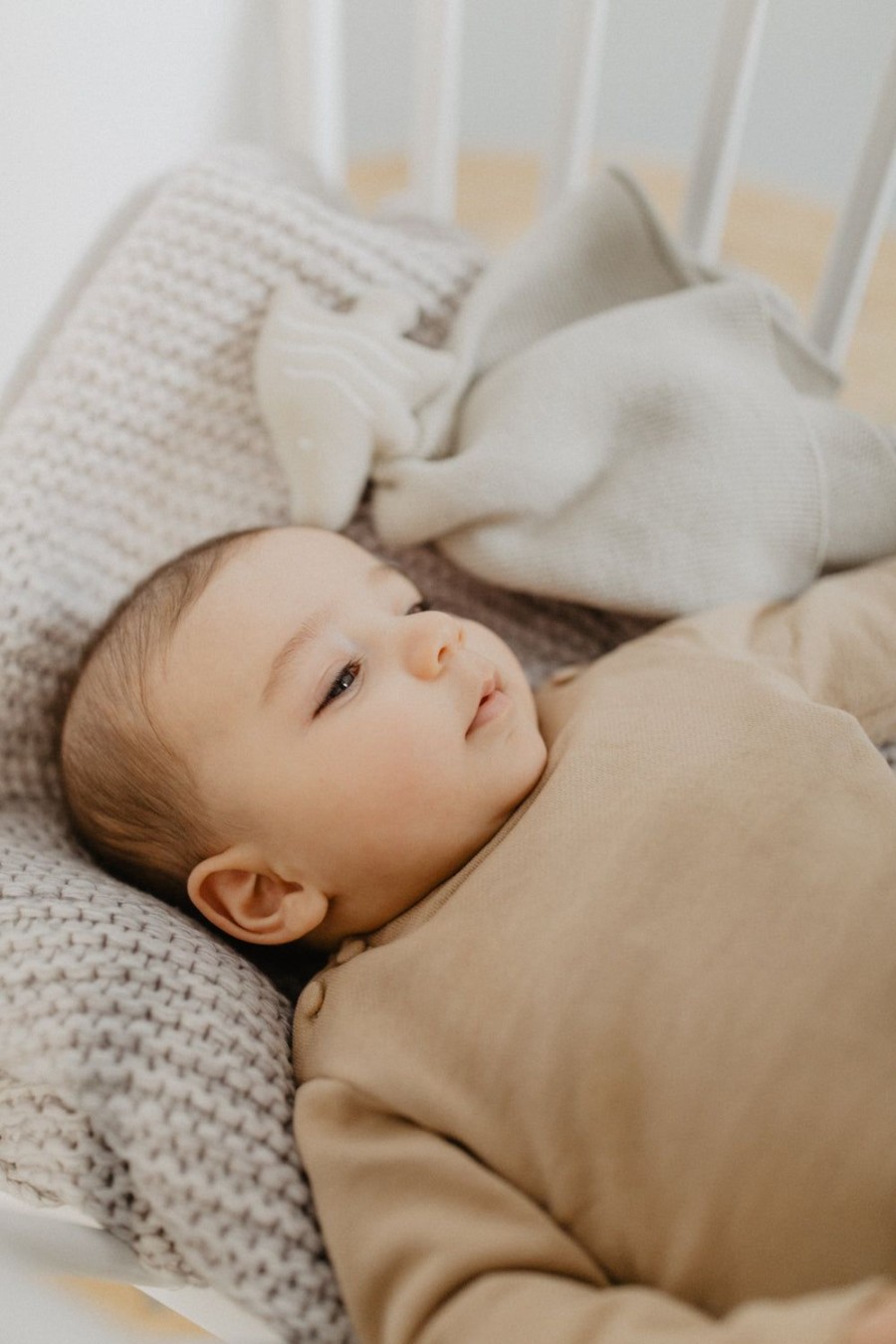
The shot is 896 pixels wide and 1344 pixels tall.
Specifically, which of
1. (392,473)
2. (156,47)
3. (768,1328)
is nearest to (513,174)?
(156,47)

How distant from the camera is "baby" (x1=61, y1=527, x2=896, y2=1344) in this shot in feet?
1.85

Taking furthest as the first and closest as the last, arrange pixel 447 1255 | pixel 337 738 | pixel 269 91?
1. pixel 269 91
2. pixel 337 738
3. pixel 447 1255

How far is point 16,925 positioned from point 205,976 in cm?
11

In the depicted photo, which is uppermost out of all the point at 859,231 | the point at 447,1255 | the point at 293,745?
the point at 859,231

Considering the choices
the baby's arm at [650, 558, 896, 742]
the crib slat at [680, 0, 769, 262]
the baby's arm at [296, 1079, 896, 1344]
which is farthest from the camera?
the crib slat at [680, 0, 769, 262]

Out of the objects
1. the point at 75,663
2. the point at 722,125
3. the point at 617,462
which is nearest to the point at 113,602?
the point at 75,663

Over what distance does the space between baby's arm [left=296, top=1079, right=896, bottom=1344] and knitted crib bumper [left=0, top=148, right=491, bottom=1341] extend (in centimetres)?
3

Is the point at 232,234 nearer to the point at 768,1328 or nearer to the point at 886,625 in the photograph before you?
the point at 886,625

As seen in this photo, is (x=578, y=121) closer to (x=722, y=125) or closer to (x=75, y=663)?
(x=722, y=125)

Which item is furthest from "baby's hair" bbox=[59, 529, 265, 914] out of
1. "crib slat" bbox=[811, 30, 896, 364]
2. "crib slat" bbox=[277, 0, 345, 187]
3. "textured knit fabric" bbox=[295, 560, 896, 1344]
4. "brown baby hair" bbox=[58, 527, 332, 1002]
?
"crib slat" bbox=[811, 30, 896, 364]

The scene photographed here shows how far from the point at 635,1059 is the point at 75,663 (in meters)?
0.50

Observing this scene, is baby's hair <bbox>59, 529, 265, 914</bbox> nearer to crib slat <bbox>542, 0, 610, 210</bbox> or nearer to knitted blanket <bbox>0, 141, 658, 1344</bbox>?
knitted blanket <bbox>0, 141, 658, 1344</bbox>

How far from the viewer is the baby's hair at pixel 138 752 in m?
0.72

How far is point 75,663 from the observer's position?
833 millimetres
